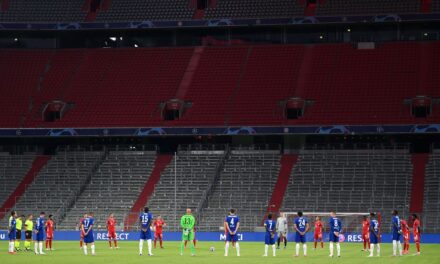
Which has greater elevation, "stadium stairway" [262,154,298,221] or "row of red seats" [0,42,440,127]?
"row of red seats" [0,42,440,127]

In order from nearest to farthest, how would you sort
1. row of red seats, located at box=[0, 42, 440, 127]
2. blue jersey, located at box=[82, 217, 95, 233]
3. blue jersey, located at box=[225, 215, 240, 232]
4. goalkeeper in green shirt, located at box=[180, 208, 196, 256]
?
blue jersey, located at box=[225, 215, 240, 232] → blue jersey, located at box=[82, 217, 95, 233] → goalkeeper in green shirt, located at box=[180, 208, 196, 256] → row of red seats, located at box=[0, 42, 440, 127]

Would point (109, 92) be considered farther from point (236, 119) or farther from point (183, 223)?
point (183, 223)

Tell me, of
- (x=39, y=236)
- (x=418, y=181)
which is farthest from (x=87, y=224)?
(x=418, y=181)

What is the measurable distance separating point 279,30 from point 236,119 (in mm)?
12465

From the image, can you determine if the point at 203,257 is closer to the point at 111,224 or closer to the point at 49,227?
the point at 49,227

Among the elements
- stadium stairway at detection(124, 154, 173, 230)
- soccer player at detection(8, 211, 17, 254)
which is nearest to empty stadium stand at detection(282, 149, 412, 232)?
stadium stairway at detection(124, 154, 173, 230)

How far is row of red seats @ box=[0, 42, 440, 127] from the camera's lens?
3287 inches

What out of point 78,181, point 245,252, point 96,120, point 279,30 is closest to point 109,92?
point 96,120

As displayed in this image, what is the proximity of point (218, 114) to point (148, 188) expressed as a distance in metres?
9.34

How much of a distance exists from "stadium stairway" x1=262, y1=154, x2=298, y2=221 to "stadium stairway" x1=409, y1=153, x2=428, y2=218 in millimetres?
9562

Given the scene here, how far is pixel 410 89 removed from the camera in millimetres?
83188

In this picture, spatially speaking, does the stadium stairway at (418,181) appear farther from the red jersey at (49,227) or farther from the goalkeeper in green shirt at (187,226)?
the red jersey at (49,227)

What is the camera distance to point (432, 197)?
7462 centimetres

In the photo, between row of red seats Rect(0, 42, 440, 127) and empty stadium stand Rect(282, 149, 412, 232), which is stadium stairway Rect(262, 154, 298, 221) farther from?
row of red seats Rect(0, 42, 440, 127)
